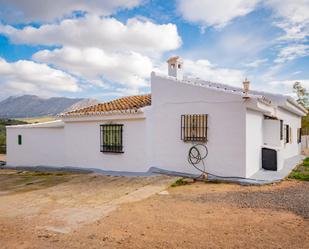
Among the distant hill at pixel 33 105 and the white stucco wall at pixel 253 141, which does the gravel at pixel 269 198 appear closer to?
the white stucco wall at pixel 253 141

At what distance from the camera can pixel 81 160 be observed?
1240 cm

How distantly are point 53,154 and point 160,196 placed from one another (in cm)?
816

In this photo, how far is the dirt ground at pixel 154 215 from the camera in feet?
14.8

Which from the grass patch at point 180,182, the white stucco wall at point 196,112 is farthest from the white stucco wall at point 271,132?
the grass patch at point 180,182

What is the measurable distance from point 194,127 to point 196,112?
558 millimetres

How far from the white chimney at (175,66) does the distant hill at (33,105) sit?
206ft

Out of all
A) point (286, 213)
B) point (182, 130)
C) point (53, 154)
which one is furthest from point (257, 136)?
point (53, 154)

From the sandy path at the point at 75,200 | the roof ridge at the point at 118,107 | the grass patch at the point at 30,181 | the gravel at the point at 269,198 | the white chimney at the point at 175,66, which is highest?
the white chimney at the point at 175,66

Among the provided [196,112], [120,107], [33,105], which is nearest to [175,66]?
[120,107]

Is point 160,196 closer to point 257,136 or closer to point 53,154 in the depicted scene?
point 257,136

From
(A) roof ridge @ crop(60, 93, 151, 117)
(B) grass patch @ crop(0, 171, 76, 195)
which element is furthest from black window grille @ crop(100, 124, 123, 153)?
(B) grass patch @ crop(0, 171, 76, 195)

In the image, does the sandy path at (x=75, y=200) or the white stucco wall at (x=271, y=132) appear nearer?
the sandy path at (x=75, y=200)

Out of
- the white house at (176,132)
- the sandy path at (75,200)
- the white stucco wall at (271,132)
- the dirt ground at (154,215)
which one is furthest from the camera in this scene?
the white stucco wall at (271,132)

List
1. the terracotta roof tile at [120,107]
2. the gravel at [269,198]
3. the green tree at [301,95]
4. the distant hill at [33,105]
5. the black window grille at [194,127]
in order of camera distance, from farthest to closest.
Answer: the distant hill at [33,105] < the green tree at [301,95] < the terracotta roof tile at [120,107] < the black window grille at [194,127] < the gravel at [269,198]
